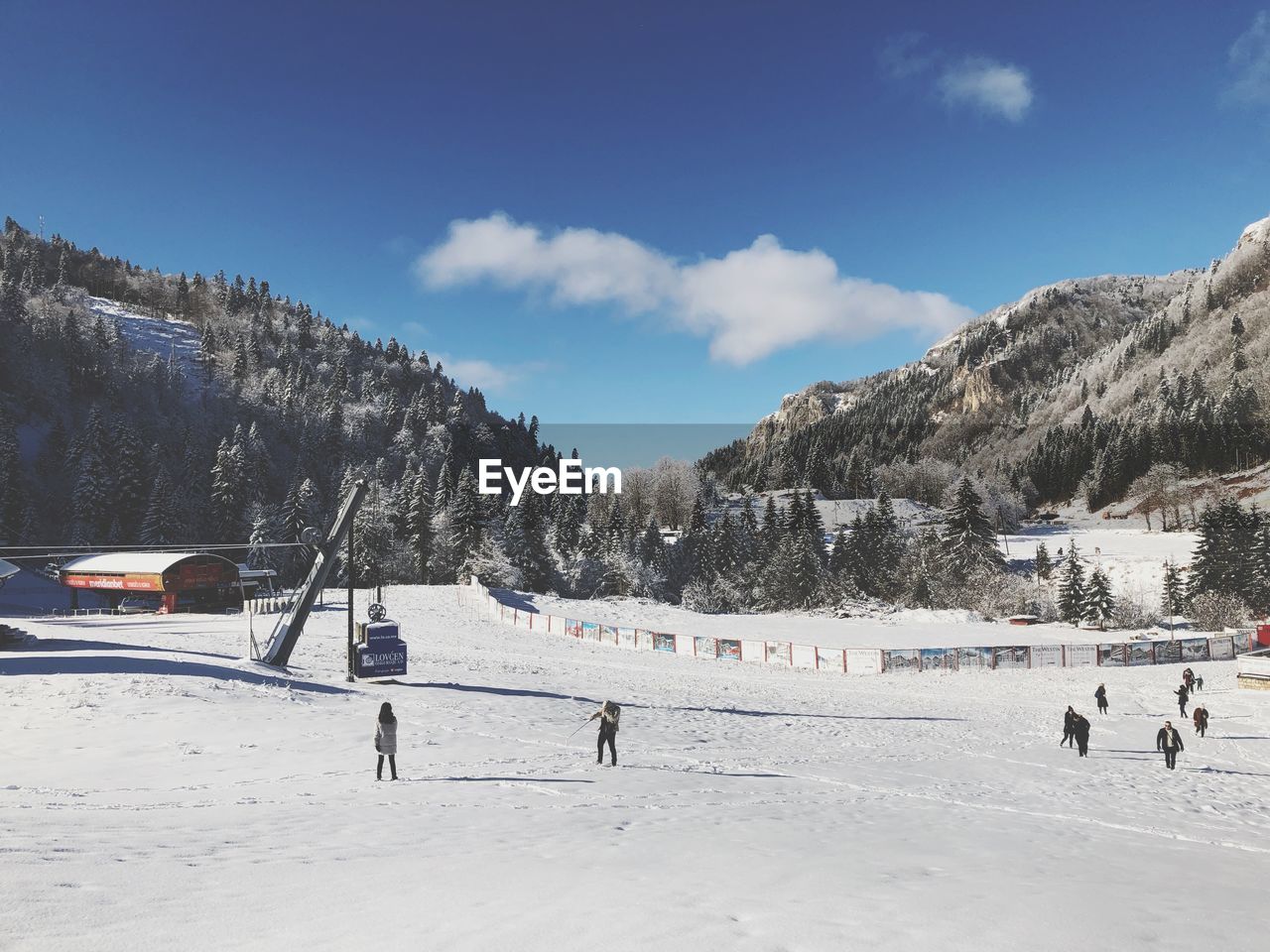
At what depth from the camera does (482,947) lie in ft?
18.4

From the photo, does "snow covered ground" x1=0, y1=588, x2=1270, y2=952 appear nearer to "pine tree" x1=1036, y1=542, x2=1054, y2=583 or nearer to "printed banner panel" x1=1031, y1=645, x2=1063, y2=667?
"printed banner panel" x1=1031, y1=645, x2=1063, y2=667

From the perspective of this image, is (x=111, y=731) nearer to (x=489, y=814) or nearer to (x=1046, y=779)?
(x=489, y=814)

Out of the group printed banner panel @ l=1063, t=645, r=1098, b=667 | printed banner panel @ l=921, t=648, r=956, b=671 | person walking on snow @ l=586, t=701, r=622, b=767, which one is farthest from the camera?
printed banner panel @ l=1063, t=645, r=1098, b=667

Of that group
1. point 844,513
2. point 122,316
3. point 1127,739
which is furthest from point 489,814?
point 122,316

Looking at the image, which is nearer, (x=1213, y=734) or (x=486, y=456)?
(x=1213, y=734)

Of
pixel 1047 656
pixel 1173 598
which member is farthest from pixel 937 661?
pixel 1173 598

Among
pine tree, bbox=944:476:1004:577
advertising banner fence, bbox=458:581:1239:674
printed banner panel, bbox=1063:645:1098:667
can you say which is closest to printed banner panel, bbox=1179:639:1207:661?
advertising banner fence, bbox=458:581:1239:674

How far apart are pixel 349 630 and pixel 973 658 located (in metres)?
32.2

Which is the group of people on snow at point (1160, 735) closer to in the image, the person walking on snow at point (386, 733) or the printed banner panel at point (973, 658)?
the printed banner panel at point (973, 658)

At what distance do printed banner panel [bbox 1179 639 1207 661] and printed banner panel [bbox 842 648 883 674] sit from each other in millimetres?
18980

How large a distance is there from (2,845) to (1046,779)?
19.5 m

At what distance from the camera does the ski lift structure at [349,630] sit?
24906mm

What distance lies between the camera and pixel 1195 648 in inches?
1677

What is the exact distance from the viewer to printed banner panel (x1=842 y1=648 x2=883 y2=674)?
3897 centimetres
